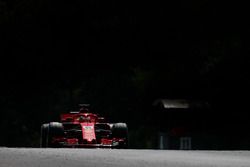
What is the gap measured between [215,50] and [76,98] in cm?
2594

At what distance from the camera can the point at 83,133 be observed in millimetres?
25969

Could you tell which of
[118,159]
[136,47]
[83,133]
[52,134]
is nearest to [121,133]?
[83,133]

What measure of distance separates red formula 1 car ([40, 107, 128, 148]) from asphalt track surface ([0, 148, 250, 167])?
7.46m

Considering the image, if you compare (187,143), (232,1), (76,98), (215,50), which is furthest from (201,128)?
(76,98)

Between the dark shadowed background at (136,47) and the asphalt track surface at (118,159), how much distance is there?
2661 centimetres

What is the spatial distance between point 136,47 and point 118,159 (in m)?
34.4

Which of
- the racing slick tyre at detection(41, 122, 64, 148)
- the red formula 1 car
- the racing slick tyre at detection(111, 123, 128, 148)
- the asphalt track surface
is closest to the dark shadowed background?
the red formula 1 car

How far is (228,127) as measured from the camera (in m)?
43.1

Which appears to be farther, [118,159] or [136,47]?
[136,47]

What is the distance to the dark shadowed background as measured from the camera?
146 feet

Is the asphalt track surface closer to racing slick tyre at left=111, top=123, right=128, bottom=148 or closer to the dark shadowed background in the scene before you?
racing slick tyre at left=111, top=123, right=128, bottom=148

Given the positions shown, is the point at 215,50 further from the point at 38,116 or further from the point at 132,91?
the point at 38,116

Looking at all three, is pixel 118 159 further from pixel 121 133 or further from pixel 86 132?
pixel 86 132

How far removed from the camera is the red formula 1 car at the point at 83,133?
24.2 metres
